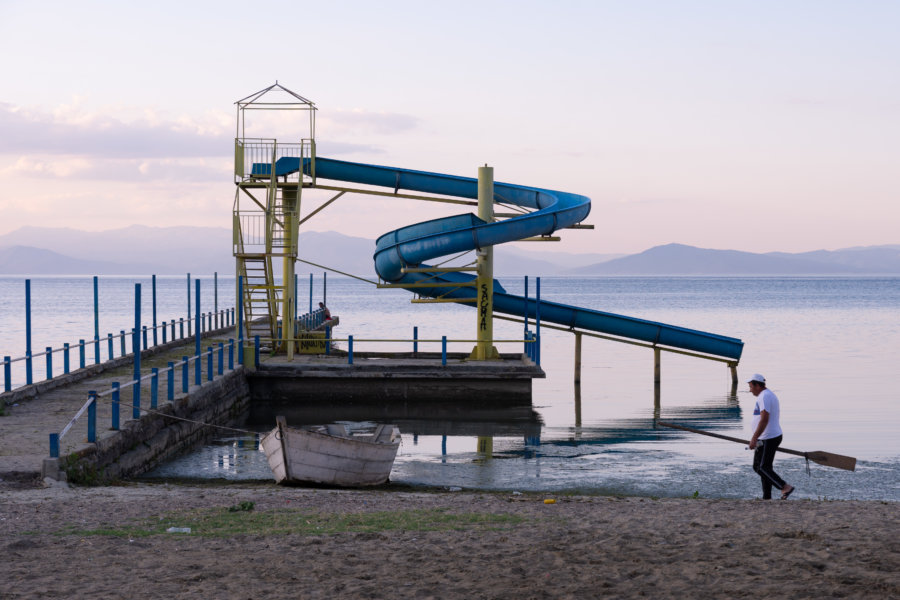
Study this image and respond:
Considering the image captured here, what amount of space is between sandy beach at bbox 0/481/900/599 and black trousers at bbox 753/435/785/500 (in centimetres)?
116

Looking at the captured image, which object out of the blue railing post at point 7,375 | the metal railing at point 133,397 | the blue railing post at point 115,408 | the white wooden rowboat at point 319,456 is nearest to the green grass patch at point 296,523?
the metal railing at point 133,397

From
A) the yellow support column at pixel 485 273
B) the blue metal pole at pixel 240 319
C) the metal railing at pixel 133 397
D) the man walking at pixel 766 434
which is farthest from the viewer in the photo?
the yellow support column at pixel 485 273

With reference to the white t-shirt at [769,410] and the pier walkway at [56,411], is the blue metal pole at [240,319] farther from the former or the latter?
the white t-shirt at [769,410]

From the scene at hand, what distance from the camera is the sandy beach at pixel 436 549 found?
27.6 feet

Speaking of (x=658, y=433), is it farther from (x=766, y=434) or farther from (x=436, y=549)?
(x=436, y=549)

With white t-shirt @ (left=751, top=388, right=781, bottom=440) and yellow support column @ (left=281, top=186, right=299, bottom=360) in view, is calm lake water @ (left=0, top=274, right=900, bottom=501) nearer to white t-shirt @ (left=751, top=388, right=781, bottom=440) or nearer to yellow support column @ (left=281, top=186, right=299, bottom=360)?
white t-shirt @ (left=751, top=388, right=781, bottom=440)

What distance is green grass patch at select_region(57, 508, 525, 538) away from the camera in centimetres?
1050

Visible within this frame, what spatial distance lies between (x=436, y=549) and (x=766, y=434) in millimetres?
5937

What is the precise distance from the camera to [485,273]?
2834cm

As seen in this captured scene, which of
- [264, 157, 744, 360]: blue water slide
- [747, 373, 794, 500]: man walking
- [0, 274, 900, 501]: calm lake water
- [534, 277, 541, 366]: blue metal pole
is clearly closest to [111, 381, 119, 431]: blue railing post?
[0, 274, 900, 501]: calm lake water

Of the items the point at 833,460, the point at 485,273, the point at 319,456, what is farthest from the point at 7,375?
the point at 833,460

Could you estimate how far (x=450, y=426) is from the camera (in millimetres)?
25234

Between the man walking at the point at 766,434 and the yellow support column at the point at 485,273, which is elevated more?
the yellow support column at the point at 485,273

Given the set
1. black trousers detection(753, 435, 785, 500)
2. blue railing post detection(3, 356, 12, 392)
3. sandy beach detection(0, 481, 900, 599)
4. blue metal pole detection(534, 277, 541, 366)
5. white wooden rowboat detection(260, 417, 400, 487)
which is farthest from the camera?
blue metal pole detection(534, 277, 541, 366)
